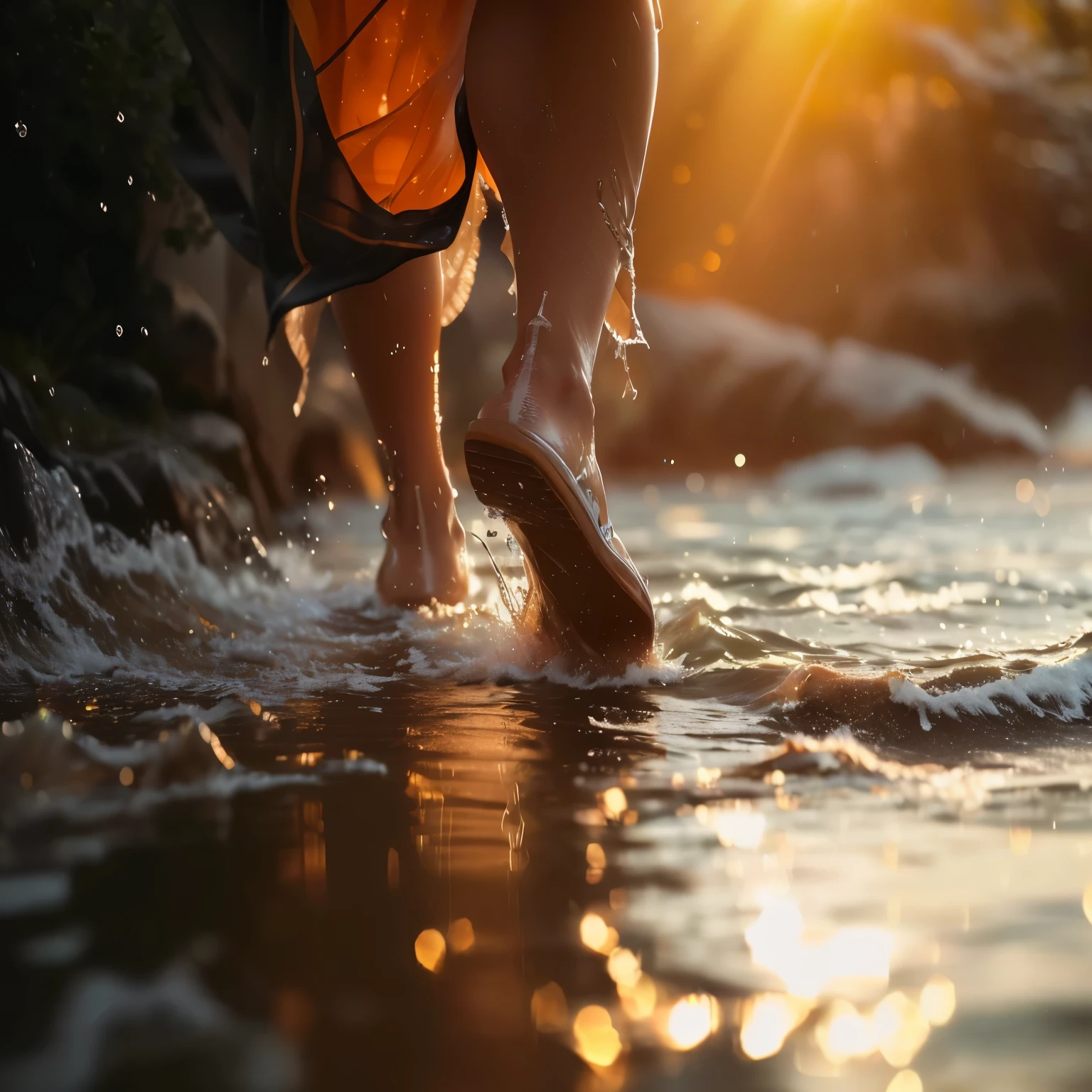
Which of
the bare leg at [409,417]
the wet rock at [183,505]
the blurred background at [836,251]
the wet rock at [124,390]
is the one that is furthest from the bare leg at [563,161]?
the blurred background at [836,251]

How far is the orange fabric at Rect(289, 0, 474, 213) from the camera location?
4.44 ft

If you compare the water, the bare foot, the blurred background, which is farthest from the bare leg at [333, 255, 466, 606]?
the blurred background

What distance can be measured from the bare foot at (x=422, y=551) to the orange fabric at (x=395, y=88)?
1.28 feet

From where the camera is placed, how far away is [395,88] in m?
1.40

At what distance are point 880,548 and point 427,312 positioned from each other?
1366 millimetres

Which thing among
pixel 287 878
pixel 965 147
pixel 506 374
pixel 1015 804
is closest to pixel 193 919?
pixel 287 878

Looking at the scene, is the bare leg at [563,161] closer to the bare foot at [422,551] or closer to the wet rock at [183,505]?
the bare foot at [422,551]

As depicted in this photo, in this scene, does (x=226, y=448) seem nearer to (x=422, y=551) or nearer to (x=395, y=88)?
(x=422, y=551)

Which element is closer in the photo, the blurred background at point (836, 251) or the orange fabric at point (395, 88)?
the orange fabric at point (395, 88)

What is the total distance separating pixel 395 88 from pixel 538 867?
3.79ft

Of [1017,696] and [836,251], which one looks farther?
[836,251]

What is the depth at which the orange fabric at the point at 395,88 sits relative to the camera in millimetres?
1353

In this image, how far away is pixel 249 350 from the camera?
286 centimetres

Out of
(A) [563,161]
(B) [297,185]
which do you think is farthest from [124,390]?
(A) [563,161]
